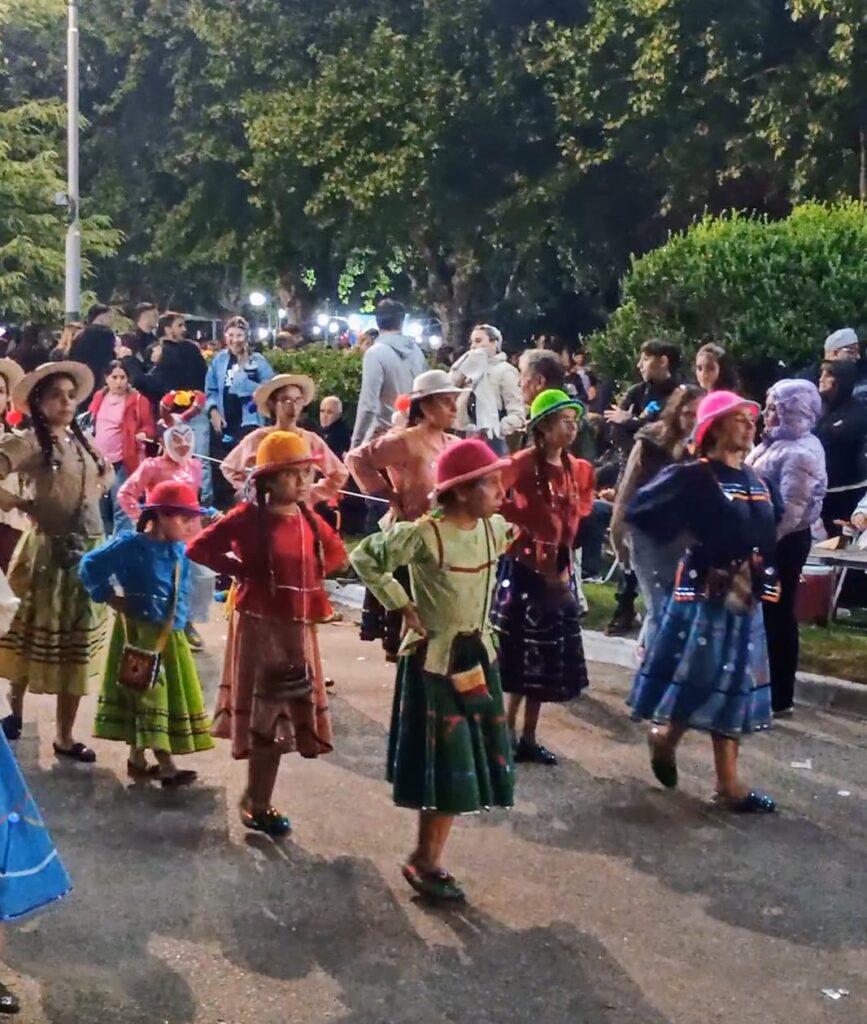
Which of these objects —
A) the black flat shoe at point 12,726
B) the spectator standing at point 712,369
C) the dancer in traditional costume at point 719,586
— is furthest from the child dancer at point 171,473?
the spectator standing at point 712,369

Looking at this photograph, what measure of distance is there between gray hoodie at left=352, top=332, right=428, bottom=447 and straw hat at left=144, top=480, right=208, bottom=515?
8.78ft

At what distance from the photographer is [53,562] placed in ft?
22.7

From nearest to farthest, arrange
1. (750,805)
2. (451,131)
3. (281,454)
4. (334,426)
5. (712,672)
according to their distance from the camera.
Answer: (281,454), (712,672), (750,805), (334,426), (451,131)

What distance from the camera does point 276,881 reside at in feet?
17.5

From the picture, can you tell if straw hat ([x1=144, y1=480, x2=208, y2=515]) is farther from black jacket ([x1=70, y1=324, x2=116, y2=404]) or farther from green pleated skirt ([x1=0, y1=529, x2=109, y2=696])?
black jacket ([x1=70, y1=324, x2=116, y2=404])

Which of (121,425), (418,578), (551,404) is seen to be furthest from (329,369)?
→ (418,578)

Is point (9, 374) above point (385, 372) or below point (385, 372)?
below

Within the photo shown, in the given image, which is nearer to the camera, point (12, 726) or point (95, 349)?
point (12, 726)

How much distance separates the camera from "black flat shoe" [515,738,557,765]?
22.7 ft

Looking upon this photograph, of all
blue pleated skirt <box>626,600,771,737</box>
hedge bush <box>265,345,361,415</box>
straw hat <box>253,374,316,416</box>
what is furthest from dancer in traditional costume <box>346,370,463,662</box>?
hedge bush <box>265,345,361,415</box>

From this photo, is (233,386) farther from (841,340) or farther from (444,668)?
(444,668)

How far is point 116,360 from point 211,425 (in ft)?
4.02

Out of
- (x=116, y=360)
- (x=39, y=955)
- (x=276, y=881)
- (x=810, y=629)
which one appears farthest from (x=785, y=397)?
(x=116, y=360)

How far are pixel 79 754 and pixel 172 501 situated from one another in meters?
1.45
